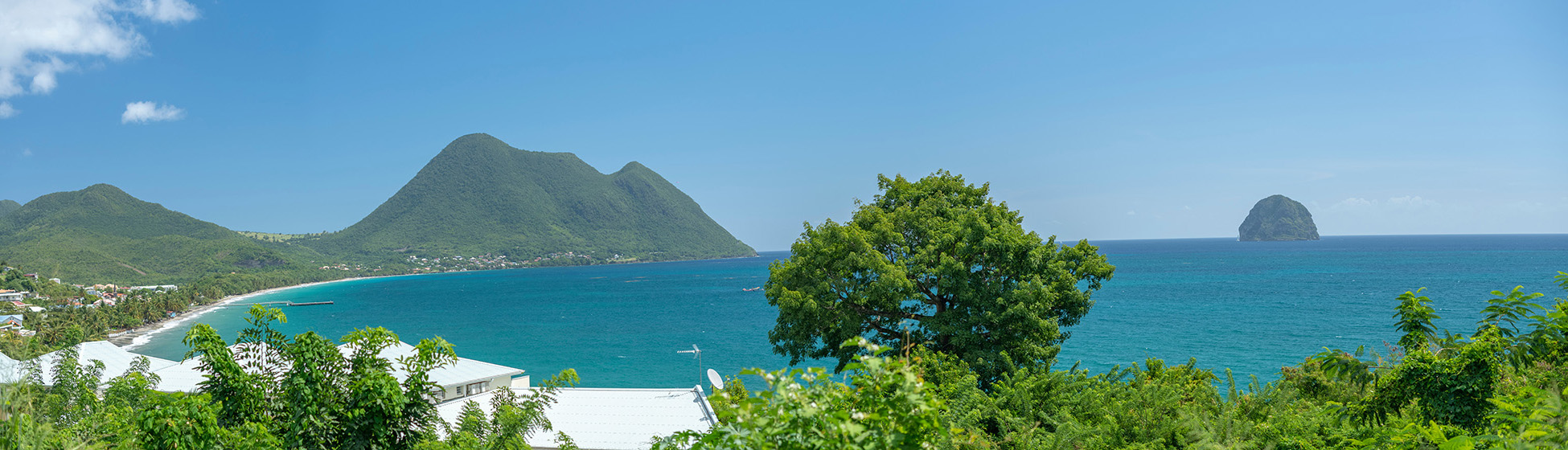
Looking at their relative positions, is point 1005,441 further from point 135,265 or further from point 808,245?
point 135,265

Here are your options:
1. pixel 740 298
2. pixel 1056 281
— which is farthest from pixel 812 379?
pixel 740 298

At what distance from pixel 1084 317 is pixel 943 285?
1851 inches

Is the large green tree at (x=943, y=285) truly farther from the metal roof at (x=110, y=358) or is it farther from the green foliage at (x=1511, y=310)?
the metal roof at (x=110, y=358)

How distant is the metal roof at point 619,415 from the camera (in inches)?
639

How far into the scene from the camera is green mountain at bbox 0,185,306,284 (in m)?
111

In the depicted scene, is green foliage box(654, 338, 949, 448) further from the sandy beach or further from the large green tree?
the sandy beach

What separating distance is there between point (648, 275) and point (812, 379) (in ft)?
475

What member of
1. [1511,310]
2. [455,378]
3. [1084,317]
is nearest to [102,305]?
[455,378]

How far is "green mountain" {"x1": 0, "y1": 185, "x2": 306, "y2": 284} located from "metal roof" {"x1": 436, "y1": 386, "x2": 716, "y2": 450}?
130 metres

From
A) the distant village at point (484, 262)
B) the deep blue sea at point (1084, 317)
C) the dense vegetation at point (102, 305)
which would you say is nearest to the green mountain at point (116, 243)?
the dense vegetation at point (102, 305)

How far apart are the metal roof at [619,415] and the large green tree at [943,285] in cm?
363

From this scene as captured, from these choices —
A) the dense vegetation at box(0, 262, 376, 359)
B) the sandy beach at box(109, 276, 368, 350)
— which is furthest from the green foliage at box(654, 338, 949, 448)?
the sandy beach at box(109, 276, 368, 350)

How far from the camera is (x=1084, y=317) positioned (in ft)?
186

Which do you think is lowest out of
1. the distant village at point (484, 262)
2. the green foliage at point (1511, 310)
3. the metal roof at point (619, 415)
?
the metal roof at point (619, 415)
